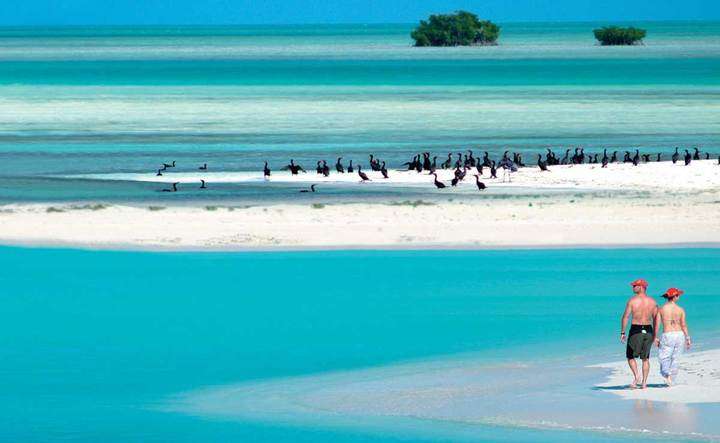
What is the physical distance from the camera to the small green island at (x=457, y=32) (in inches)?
6117

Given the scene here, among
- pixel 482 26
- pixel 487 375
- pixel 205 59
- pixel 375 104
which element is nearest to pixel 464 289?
pixel 487 375

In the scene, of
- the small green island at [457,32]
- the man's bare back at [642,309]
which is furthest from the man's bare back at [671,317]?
the small green island at [457,32]

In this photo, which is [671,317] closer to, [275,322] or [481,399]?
[481,399]

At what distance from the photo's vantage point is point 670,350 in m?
13.4

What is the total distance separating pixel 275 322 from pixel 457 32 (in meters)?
139

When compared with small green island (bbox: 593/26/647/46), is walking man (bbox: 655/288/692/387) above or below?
below

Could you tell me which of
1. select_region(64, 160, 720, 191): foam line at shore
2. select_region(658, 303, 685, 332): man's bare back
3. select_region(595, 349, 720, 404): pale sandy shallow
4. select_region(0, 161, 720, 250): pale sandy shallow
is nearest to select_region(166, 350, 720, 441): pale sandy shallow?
select_region(595, 349, 720, 404): pale sandy shallow

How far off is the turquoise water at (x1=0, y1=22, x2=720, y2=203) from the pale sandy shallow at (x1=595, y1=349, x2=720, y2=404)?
1490cm

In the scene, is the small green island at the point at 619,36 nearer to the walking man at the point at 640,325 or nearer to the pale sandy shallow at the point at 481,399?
the pale sandy shallow at the point at 481,399

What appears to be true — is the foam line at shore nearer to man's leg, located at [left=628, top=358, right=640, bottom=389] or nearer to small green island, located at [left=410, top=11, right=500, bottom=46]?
man's leg, located at [left=628, top=358, right=640, bottom=389]

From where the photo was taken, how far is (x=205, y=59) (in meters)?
124

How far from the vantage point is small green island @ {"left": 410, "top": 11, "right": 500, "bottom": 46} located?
155m

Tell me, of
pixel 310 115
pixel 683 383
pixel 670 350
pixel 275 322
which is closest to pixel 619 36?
pixel 310 115

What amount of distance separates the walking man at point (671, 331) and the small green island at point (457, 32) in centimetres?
14207
